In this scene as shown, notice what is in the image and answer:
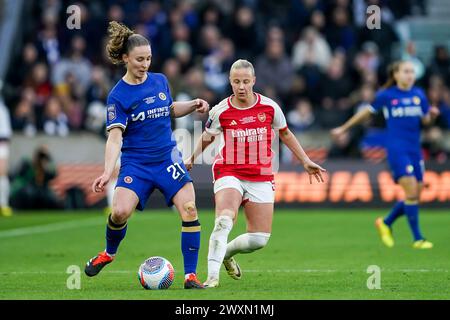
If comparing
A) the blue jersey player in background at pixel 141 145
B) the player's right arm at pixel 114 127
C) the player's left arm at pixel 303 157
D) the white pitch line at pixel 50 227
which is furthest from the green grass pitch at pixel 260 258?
the player's right arm at pixel 114 127

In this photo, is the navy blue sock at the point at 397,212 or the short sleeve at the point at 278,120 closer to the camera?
the short sleeve at the point at 278,120

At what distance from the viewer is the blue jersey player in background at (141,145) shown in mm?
10359

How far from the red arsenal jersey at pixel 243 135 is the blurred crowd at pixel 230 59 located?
11.6 metres

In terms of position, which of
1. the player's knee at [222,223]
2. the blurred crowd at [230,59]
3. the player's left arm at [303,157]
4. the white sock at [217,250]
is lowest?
the white sock at [217,250]

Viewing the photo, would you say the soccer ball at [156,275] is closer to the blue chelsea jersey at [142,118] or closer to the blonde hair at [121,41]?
the blue chelsea jersey at [142,118]

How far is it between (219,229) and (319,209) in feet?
39.9

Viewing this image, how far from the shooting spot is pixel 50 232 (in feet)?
58.5

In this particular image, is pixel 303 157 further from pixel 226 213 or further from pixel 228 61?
pixel 228 61

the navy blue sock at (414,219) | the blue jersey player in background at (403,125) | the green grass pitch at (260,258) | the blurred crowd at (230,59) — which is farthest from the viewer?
the blurred crowd at (230,59)

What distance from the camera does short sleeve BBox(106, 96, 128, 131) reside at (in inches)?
408

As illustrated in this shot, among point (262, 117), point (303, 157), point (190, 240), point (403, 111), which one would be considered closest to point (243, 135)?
point (262, 117)

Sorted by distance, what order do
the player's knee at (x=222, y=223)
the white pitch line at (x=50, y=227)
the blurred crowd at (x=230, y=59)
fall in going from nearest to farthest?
the player's knee at (x=222, y=223), the white pitch line at (x=50, y=227), the blurred crowd at (x=230, y=59)

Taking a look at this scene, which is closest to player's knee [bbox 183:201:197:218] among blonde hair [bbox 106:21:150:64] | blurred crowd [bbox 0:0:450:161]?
blonde hair [bbox 106:21:150:64]
